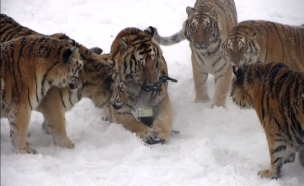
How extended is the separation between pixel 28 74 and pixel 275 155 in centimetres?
162

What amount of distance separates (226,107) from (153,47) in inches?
36.2

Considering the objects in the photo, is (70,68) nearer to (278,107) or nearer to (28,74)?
(28,74)

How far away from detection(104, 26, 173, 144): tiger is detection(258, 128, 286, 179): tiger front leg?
3.03ft

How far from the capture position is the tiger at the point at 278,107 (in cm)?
285

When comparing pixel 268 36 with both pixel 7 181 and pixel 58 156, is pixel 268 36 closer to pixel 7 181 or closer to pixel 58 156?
pixel 58 156

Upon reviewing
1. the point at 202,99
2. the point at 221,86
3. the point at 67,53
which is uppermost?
→ the point at 67,53

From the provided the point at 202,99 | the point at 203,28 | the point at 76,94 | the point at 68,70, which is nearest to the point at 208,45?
the point at 203,28

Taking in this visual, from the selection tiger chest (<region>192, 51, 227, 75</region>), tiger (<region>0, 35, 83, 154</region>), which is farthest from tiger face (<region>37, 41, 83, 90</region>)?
tiger chest (<region>192, 51, 227, 75</region>)

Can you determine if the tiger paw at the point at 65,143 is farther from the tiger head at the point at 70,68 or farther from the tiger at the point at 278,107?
the tiger at the point at 278,107

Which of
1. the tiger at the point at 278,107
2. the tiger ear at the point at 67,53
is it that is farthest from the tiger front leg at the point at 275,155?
the tiger ear at the point at 67,53

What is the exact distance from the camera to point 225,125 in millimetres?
3928

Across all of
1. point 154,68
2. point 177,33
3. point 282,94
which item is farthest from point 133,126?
point 177,33

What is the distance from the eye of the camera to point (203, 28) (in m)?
4.52

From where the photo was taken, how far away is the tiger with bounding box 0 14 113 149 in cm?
340
